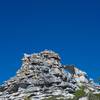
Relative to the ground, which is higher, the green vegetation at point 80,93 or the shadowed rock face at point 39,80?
the shadowed rock face at point 39,80

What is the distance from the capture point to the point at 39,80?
164m

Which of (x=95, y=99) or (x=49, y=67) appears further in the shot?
(x=49, y=67)

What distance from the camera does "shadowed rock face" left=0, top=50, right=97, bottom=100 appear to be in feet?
516

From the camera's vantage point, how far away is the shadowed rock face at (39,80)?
15725cm

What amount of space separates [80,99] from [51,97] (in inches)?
473

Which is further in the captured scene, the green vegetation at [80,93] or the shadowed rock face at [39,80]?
the shadowed rock face at [39,80]

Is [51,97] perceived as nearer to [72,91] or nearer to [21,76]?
[72,91]

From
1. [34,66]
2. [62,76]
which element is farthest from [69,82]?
[34,66]

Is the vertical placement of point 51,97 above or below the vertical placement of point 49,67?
below

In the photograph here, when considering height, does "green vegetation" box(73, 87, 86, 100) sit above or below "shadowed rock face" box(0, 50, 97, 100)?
below

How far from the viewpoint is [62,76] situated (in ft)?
557

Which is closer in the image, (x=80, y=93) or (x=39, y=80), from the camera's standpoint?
(x=80, y=93)

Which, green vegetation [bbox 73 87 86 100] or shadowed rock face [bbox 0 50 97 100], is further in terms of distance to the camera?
shadowed rock face [bbox 0 50 97 100]

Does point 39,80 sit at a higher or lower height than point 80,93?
higher
